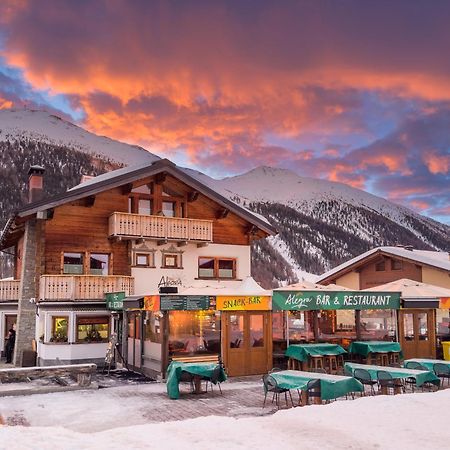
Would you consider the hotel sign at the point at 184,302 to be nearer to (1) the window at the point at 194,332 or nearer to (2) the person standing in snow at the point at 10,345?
(1) the window at the point at 194,332

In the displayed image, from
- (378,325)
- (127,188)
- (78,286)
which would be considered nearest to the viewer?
(78,286)

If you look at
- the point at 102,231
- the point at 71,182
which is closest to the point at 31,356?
the point at 102,231

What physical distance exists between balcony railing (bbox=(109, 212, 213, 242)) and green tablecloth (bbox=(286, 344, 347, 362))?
8665mm

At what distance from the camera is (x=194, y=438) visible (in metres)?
9.27

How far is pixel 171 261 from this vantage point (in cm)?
2786

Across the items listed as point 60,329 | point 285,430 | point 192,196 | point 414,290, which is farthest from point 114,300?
point 285,430

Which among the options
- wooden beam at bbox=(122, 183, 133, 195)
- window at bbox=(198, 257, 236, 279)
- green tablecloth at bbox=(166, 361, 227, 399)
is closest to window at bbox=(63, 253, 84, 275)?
wooden beam at bbox=(122, 183, 133, 195)

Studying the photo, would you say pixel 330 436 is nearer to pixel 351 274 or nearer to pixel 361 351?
pixel 361 351

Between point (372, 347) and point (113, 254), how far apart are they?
12.3 metres

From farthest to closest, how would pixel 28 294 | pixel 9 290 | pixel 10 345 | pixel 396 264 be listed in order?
pixel 396 264
pixel 9 290
pixel 10 345
pixel 28 294

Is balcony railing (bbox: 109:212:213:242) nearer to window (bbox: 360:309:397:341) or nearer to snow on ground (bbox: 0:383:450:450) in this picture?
window (bbox: 360:309:397:341)

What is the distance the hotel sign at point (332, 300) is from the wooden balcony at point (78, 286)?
24.2 feet

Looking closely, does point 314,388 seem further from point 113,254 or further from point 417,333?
point 113,254

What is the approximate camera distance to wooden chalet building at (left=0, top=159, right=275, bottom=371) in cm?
2434
